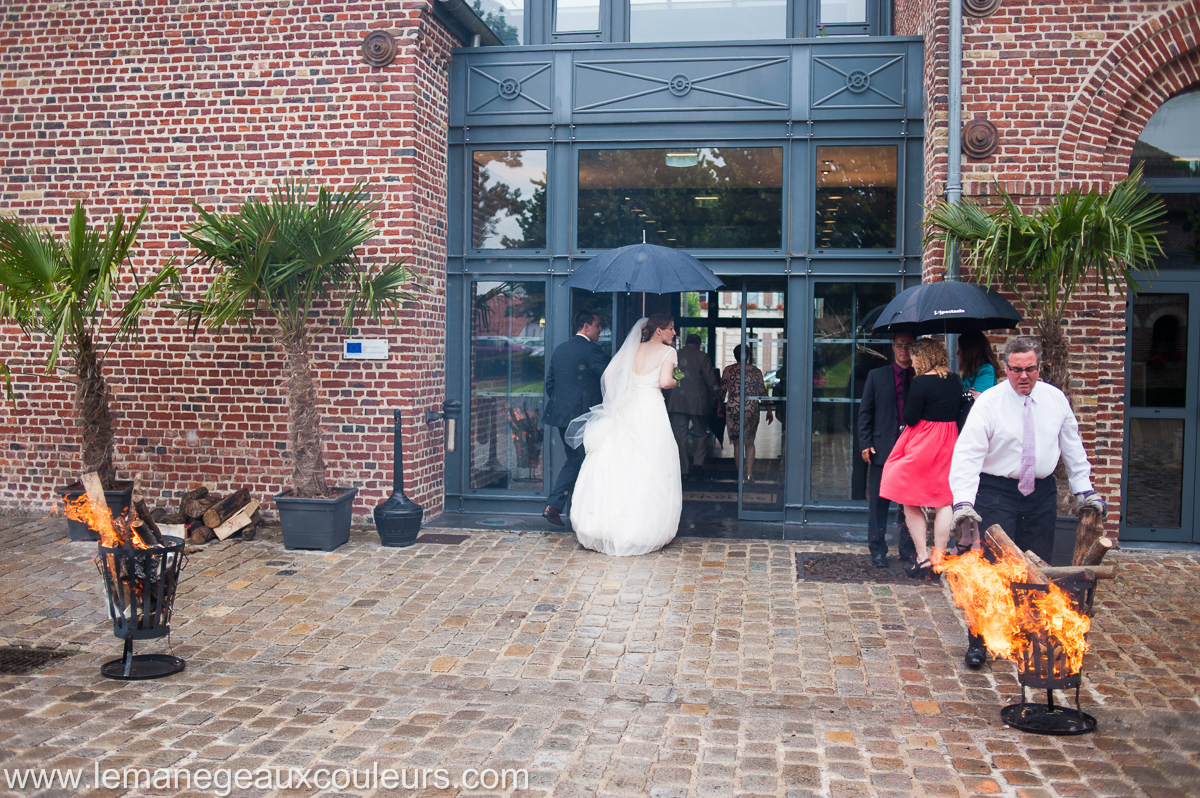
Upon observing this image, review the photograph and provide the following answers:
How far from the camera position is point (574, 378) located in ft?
27.3

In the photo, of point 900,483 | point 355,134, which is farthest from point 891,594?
point 355,134

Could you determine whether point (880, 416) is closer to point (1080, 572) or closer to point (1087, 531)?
point (1087, 531)

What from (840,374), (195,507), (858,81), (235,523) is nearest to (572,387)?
(840,374)

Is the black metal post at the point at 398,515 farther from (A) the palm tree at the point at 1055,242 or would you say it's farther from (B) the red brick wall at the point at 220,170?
(A) the palm tree at the point at 1055,242

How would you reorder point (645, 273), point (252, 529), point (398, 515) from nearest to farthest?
point (645, 273) → point (398, 515) → point (252, 529)


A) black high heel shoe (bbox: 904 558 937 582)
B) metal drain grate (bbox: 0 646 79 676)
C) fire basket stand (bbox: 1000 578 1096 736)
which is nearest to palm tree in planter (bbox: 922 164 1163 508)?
black high heel shoe (bbox: 904 558 937 582)

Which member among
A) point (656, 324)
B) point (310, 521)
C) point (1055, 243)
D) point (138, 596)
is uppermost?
point (1055, 243)

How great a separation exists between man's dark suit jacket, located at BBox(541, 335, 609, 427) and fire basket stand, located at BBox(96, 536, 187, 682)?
3.92 m

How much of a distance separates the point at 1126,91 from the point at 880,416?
11.4 ft

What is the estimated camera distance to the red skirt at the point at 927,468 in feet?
21.4

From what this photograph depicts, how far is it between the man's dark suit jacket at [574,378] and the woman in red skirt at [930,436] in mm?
2822

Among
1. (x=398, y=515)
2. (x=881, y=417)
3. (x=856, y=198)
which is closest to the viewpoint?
(x=881, y=417)

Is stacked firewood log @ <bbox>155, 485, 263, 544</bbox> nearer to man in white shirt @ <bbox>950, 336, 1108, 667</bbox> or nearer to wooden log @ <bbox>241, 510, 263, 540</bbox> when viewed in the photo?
wooden log @ <bbox>241, 510, 263, 540</bbox>

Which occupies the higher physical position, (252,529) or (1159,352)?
(1159,352)
